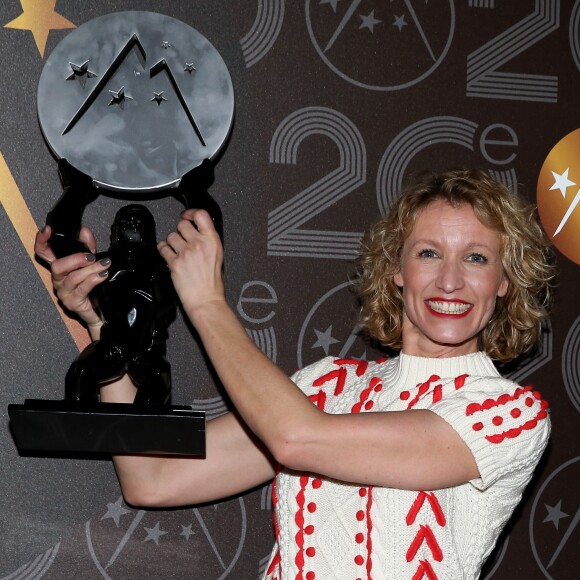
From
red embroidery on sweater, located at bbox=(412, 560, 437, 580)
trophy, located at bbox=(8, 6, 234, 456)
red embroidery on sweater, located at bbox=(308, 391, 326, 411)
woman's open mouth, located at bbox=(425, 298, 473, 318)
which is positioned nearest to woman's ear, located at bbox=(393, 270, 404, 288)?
woman's open mouth, located at bbox=(425, 298, 473, 318)

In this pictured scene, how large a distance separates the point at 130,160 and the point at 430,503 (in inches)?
28.0

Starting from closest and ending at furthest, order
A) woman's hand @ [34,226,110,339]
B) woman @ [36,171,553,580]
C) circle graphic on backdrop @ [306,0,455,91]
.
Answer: woman @ [36,171,553,580]
woman's hand @ [34,226,110,339]
circle graphic on backdrop @ [306,0,455,91]

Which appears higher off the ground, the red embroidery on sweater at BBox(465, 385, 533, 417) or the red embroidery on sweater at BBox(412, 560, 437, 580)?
the red embroidery on sweater at BBox(465, 385, 533, 417)

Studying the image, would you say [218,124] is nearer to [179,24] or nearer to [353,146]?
[179,24]

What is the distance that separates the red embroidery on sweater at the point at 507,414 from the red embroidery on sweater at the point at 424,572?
0.22 metres

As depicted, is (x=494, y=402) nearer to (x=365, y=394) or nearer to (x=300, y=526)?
(x=365, y=394)

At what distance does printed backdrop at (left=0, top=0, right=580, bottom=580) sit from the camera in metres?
1.62

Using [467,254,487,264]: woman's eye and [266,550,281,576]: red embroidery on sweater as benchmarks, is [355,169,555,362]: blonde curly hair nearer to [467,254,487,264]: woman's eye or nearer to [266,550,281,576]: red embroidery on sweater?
[467,254,487,264]: woman's eye

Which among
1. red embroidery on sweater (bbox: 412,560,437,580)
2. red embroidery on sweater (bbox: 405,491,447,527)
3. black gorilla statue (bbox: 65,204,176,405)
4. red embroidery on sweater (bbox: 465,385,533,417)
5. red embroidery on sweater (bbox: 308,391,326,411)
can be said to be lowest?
red embroidery on sweater (bbox: 412,560,437,580)

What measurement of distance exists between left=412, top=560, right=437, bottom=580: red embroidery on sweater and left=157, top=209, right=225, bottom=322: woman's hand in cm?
49

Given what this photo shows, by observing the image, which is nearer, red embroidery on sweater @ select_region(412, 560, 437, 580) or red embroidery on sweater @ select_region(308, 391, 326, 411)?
red embroidery on sweater @ select_region(412, 560, 437, 580)

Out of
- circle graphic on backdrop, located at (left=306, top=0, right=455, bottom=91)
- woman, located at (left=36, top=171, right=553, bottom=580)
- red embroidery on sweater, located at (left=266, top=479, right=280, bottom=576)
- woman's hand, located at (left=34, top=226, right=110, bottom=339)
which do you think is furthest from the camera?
circle graphic on backdrop, located at (left=306, top=0, right=455, bottom=91)

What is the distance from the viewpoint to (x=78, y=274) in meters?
1.44

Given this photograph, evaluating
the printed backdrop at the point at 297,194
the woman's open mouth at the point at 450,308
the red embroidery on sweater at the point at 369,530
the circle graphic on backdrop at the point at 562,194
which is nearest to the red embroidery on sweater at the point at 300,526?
the red embroidery on sweater at the point at 369,530
